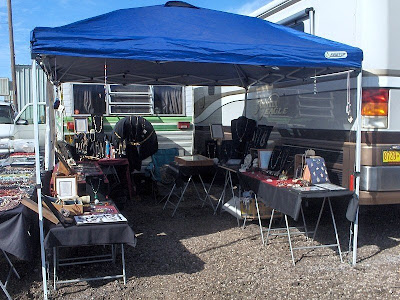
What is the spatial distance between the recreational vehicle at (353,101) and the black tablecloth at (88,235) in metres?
2.23

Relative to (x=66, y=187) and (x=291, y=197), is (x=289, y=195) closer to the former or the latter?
(x=291, y=197)

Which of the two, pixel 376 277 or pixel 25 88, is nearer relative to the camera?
pixel 376 277

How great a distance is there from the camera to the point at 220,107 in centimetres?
793

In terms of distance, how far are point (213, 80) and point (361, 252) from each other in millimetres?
3368

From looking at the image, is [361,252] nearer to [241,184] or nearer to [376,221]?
[376,221]

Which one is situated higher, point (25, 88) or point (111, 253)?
point (25, 88)

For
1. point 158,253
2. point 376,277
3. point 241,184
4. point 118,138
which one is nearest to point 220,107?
point 118,138

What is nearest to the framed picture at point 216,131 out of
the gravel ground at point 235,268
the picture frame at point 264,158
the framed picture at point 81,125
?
the picture frame at point 264,158

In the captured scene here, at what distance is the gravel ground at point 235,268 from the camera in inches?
139

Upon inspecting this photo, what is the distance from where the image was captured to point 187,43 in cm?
379

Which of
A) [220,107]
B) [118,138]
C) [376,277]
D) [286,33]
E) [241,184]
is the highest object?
[286,33]

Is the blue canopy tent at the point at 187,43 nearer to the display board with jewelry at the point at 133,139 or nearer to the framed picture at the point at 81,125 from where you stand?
the framed picture at the point at 81,125

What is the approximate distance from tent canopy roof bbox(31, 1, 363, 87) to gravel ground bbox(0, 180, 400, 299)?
1.58 meters

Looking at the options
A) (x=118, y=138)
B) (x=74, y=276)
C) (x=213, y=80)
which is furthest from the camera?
(x=118, y=138)
